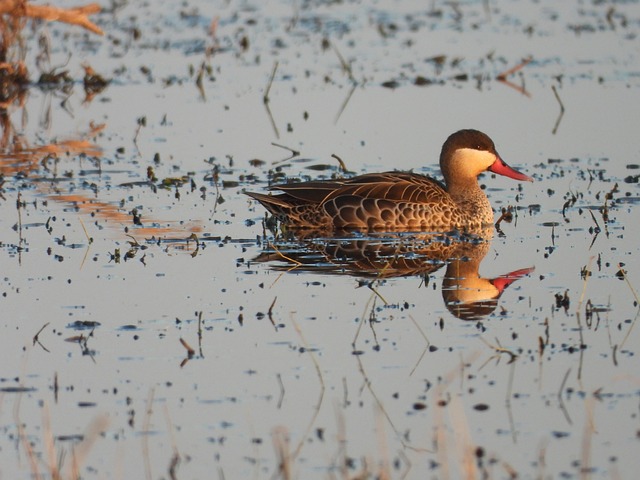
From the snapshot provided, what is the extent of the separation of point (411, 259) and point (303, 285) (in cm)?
129

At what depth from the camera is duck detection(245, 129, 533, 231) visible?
1312cm

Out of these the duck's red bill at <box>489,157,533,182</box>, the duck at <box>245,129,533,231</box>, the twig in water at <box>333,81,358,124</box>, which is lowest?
the duck at <box>245,129,533,231</box>

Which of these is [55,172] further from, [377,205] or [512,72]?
[512,72]

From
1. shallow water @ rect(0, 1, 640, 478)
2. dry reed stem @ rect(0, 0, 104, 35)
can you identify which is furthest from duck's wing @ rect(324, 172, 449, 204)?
dry reed stem @ rect(0, 0, 104, 35)

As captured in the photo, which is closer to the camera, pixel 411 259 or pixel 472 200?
pixel 411 259

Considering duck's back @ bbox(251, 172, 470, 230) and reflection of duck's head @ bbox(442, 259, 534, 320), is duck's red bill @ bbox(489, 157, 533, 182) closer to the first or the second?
duck's back @ bbox(251, 172, 470, 230)

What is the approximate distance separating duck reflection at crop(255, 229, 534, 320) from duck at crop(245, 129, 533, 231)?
0.13 m

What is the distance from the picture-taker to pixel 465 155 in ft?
45.0

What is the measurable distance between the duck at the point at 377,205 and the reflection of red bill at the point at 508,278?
5.86 ft

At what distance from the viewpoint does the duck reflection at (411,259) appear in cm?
1077

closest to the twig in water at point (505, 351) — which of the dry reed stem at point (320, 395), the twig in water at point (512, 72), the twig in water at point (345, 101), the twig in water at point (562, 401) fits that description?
the twig in water at point (562, 401)

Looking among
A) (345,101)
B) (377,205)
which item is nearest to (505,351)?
(377,205)

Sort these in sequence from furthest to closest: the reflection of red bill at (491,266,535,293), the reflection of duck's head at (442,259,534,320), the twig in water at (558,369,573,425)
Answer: the reflection of red bill at (491,266,535,293), the reflection of duck's head at (442,259,534,320), the twig in water at (558,369,573,425)

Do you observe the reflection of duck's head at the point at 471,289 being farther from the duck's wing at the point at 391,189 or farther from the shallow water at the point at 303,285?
the duck's wing at the point at 391,189
